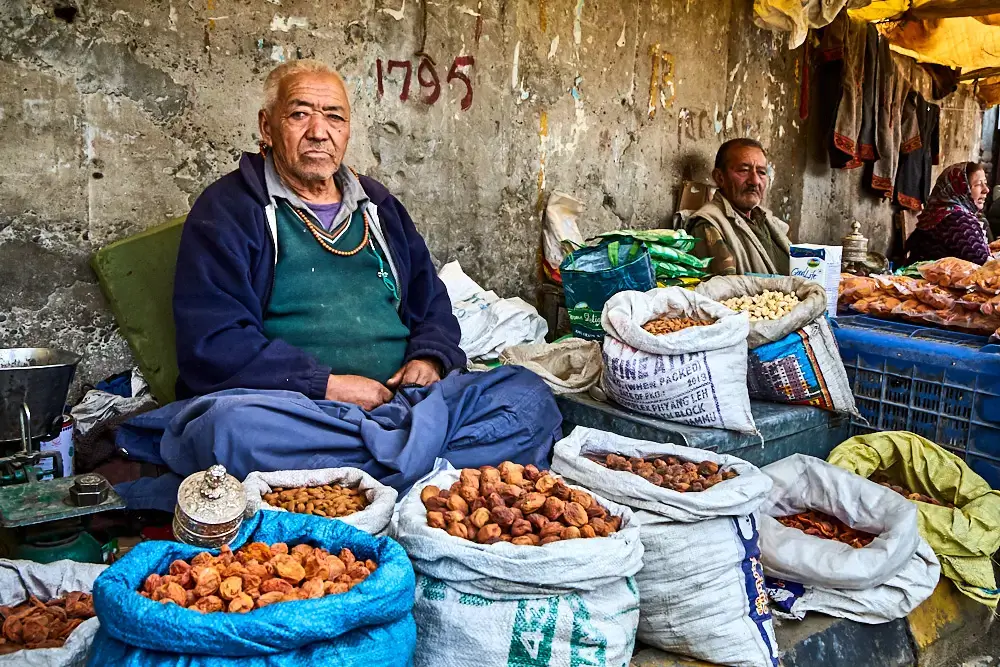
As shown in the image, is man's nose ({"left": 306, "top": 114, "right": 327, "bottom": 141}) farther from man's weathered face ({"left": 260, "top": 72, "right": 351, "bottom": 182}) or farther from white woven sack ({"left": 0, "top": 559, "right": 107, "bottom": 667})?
white woven sack ({"left": 0, "top": 559, "right": 107, "bottom": 667})

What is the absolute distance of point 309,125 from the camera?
2.78 metres

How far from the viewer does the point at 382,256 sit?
296 centimetres

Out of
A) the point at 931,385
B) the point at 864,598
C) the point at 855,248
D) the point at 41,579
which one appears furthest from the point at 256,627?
the point at 855,248

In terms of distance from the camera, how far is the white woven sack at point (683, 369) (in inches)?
103

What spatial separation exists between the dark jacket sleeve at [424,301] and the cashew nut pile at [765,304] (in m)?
1.04

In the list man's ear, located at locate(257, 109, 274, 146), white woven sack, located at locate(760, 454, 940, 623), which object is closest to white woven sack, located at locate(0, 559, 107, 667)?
man's ear, located at locate(257, 109, 274, 146)

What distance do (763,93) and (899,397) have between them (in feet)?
10.6

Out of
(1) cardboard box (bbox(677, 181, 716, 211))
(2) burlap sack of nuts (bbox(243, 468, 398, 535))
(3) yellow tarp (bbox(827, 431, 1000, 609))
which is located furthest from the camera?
(1) cardboard box (bbox(677, 181, 716, 211))

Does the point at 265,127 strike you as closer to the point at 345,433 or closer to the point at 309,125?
the point at 309,125

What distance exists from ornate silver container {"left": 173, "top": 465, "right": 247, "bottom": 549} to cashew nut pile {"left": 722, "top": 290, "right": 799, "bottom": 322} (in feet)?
6.59

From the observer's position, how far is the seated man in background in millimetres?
4301

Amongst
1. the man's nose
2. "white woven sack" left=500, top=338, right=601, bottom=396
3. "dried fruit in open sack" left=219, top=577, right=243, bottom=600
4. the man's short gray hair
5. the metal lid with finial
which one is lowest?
"white woven sack" left=500, top=338, right=601, bottom=396

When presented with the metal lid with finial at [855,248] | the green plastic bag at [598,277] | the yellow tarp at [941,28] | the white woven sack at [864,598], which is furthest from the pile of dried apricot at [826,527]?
the yellow tarp at [941,28]

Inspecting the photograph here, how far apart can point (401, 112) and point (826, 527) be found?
2.50 m
